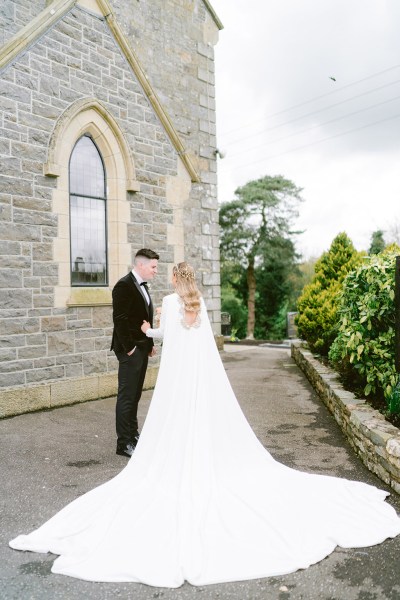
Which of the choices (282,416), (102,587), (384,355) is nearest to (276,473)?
(102,587)

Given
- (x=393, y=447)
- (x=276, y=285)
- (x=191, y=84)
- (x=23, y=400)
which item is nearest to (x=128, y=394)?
(x=23, y=400)

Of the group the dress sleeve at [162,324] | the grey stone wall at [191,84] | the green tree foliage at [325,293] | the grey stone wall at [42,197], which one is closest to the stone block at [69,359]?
the grey stone wall at [42,197]

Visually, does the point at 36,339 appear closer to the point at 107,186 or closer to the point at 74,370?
the point at 74,370

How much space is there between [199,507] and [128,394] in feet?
6.57

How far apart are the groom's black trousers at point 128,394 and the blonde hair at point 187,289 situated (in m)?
1.35

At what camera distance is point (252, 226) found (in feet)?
105

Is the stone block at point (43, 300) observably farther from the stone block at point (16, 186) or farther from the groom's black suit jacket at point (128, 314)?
the groom's black suit jacket at point (128, 314)

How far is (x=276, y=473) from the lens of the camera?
440 cm

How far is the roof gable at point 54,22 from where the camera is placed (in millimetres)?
6861

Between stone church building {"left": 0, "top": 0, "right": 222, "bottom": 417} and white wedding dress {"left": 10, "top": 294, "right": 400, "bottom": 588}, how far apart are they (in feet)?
10.8

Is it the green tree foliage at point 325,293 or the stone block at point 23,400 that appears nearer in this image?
the stone block at point 23,400

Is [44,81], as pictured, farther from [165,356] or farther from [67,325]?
[165,356]

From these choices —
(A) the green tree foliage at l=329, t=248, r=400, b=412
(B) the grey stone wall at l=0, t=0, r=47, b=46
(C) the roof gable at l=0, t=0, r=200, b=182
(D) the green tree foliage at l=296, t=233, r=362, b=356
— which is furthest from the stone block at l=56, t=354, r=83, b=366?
(B) the grey stone wall at l=0, t=0, r=47, b=46

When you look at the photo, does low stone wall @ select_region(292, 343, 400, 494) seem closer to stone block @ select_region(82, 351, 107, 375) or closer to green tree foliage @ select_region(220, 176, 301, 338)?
stone block @ select_region(82, 351, 107, 375)
